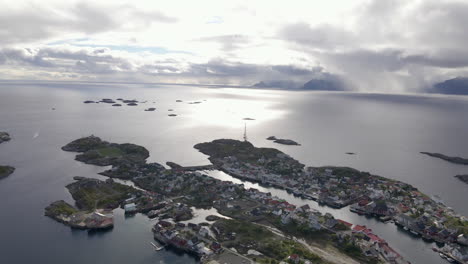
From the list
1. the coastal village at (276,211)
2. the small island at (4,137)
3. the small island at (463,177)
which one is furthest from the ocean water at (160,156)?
the coastal village at (276,211)

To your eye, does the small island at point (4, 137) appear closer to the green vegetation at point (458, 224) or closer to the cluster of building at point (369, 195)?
the cluster of building at point (369, 195)

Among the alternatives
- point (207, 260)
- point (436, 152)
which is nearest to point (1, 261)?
point (207, 260)

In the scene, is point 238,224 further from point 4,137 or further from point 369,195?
point 4,137

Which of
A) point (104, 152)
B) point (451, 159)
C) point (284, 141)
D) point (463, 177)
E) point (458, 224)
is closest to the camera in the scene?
point (458, 224)

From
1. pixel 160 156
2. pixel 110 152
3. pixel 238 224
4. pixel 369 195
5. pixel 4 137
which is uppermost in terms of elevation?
pixel 4 137

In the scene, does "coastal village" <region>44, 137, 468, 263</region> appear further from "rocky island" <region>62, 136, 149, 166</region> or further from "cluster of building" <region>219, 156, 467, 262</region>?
"rocky island" <region>62, 136, 149, 166</region>

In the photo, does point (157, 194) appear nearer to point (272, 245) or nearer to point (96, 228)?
point (96, 228)

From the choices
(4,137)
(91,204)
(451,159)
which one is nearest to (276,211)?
(91,204)
